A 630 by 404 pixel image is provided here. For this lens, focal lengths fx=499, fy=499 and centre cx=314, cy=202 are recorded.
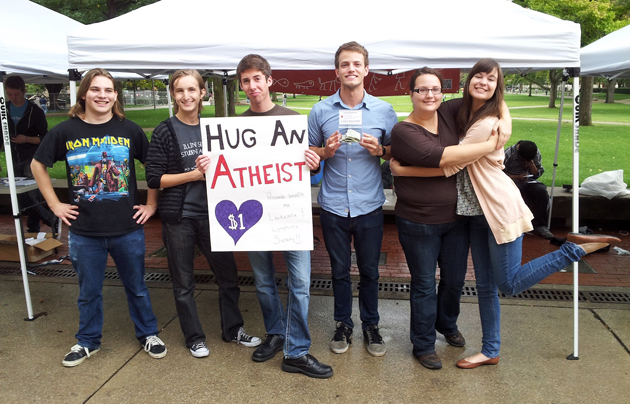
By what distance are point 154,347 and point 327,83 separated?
4.83 m

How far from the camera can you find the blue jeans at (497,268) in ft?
10.2

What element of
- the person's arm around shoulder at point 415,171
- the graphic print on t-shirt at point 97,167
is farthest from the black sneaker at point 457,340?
the graphic print on t-shirt at point 97,167

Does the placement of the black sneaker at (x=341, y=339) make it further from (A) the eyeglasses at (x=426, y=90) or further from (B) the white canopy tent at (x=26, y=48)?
(B) the white canopy tent at (x=26, y=48)

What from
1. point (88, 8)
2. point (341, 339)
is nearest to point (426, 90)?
point (341, 339)

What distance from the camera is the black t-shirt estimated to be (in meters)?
3.33

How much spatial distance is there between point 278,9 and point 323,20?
427 mm

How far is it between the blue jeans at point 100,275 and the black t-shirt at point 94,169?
91 mm

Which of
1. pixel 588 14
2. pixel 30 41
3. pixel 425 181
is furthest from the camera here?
pixel 588 14

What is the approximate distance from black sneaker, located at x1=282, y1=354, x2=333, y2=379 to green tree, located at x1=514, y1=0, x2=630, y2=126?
20185 millimetres

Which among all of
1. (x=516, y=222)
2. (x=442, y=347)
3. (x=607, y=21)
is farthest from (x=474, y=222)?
(x=607, y=21)

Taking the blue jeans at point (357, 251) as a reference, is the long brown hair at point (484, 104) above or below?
above

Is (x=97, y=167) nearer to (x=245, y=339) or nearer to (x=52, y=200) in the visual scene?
(x=52, y=200)

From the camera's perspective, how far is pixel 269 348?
141 inches

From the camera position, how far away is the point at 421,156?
9.86 ft
